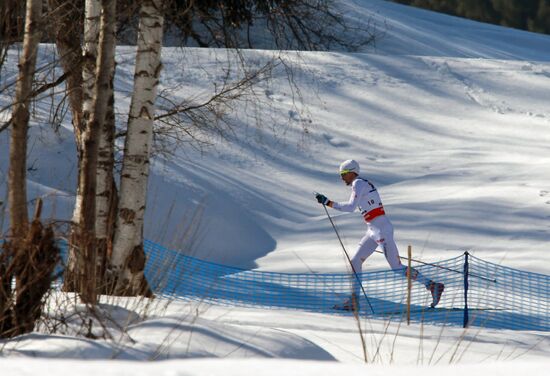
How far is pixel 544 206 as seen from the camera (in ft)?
54.5

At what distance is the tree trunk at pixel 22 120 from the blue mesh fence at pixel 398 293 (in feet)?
14.1

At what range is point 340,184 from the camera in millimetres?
19141

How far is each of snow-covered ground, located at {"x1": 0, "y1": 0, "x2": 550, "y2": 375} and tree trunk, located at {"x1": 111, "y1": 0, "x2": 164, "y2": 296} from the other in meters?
0.87

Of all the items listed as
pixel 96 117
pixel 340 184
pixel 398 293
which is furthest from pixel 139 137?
pixel 340 184

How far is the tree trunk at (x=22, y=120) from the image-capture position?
654 cm

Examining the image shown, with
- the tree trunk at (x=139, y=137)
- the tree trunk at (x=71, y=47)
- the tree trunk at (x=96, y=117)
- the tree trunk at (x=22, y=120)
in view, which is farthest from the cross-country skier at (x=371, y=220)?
the tree trunk at (x=22, y=120)

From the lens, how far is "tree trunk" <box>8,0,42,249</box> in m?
6.54

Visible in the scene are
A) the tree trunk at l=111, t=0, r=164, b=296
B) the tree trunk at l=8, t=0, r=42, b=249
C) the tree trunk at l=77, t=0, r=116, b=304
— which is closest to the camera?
the tree trunk at l=8, t=0, r=42, b=249

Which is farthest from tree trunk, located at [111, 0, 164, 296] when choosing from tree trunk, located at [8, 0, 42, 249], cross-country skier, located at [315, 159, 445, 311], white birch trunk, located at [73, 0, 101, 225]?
cross-country skier, located at [315, 159, 445, 311]

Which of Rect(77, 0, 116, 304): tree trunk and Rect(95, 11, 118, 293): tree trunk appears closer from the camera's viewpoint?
Rect(77, 0, 116, 304): tree trunk

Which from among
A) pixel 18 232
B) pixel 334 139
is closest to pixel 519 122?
pixel 334 139

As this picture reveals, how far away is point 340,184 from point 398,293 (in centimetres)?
653

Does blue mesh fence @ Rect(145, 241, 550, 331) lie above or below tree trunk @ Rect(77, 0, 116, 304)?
below

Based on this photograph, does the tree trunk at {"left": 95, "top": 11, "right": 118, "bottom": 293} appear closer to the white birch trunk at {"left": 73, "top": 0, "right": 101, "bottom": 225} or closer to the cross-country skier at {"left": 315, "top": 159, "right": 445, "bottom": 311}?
the white birch trunk at {"left": 73, "top": 0, "right": 101, "bottom": 225}
